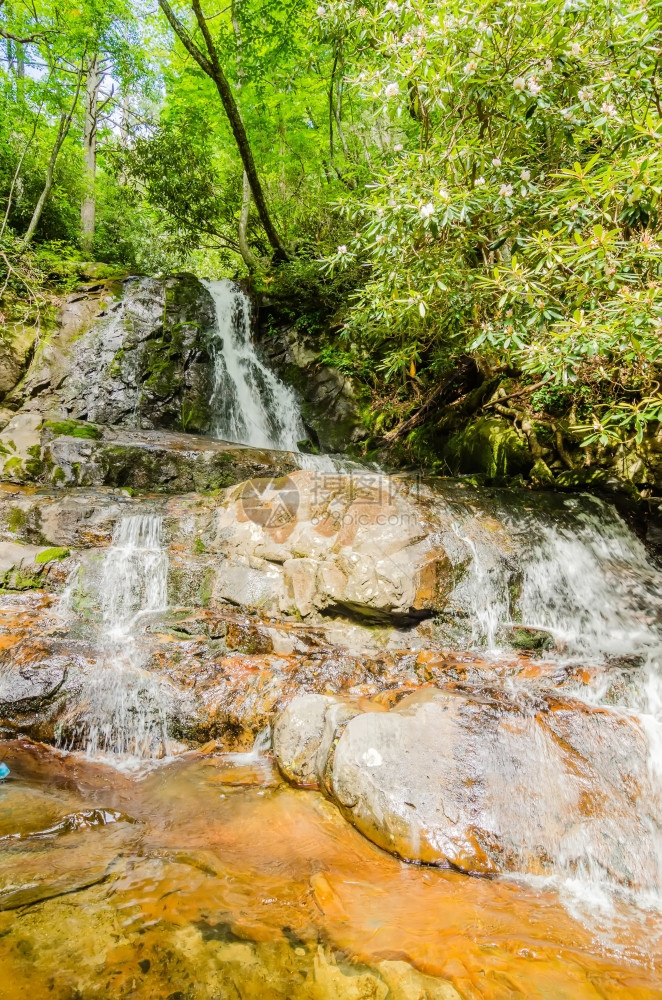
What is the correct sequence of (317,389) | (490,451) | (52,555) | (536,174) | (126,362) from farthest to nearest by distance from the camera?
(317,389) < (126,362) < (490,451) < (52,555) < (536,174)

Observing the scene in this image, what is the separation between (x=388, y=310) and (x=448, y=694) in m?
4.24

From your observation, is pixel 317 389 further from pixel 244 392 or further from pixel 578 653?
pixel 578 653

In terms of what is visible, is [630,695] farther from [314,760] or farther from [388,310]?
[388,310]

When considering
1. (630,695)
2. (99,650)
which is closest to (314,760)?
(99,650)

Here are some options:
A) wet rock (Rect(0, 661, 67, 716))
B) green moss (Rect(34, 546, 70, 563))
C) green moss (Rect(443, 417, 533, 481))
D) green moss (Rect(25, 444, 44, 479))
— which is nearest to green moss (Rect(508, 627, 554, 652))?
green moss (Rect(443, 417, 533, 481))

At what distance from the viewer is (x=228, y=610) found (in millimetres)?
5059

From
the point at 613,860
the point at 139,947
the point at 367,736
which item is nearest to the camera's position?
the point at 139,947

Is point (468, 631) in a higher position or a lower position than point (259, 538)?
lower

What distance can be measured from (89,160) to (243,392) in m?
8.85

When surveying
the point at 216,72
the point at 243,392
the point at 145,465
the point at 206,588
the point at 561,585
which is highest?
the point at 216,72

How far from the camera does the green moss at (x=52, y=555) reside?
520 centimetres

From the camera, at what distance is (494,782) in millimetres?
2734

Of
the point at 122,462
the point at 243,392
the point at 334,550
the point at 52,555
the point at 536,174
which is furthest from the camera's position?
the point at 243,392

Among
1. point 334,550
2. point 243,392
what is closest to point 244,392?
point 243,392
